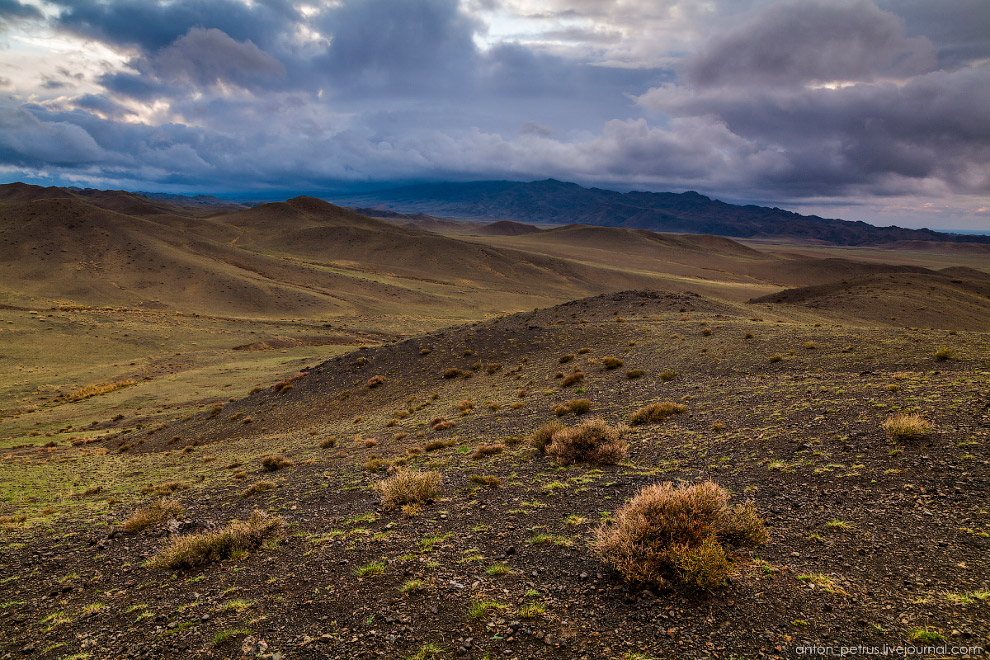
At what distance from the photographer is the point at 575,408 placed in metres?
16.3

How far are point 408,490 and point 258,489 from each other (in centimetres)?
533

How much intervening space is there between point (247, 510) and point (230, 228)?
169 meters

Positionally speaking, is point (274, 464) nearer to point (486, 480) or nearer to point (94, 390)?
point (486, 480)

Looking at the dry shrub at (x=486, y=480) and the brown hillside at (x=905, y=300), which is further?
the brown hillside at (x=905, y=300)

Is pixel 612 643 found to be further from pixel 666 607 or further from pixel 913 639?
pixel 913 639

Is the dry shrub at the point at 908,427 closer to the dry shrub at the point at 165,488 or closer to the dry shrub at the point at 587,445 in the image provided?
the dry shrub at the point at 587,445

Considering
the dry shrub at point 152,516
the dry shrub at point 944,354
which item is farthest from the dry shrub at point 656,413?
the dry shrub at point 152,516

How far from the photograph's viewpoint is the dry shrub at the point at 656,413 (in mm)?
14250

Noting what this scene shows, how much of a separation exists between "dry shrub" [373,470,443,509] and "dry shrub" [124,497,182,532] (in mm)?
5210

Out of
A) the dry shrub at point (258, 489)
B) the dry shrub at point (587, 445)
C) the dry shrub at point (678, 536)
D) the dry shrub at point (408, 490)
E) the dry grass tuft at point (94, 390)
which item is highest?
the dry shrub at point (678, 536)

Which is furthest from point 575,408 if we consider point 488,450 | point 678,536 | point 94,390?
point 94,390

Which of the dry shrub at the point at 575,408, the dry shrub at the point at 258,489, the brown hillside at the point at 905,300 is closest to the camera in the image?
the dry shrub at the point at 258,489

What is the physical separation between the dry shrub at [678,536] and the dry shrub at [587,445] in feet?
13.7

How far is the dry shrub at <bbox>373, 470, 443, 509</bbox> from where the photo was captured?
33.0 ft
